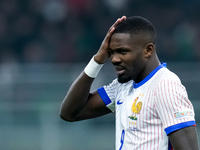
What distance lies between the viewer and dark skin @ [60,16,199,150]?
2775 millimetres

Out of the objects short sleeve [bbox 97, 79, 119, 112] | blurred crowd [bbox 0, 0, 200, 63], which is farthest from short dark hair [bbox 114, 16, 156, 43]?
blurred crowd [bbox 0, 0, 200, 63]

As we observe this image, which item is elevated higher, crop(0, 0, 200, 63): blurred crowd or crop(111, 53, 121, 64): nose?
crop(0, 0, 200, 63): blurred crowd

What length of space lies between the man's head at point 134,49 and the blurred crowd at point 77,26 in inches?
287

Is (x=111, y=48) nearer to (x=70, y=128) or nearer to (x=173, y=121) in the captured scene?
(x=173, y=121)

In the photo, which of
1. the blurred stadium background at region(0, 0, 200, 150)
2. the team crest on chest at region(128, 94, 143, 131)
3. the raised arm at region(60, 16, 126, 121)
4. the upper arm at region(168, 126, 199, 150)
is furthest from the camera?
the blurred stadium background at region(0, 0, 200, 150)

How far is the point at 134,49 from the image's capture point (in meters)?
3.17

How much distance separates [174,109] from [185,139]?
20 cm

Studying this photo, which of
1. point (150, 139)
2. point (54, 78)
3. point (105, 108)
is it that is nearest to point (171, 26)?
point (54, 78)

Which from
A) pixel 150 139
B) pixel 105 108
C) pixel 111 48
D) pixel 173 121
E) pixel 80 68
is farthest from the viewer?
pixel 80 68

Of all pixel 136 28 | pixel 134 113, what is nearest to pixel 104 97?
pixel 134 113

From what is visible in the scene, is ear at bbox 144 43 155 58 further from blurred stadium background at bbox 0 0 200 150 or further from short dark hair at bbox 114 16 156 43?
blurred stadium background at bbox 0 0 200 150

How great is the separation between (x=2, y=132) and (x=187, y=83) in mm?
3310

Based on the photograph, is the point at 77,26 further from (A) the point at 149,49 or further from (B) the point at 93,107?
(A) the point at 149,49

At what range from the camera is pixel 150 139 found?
298 cm
